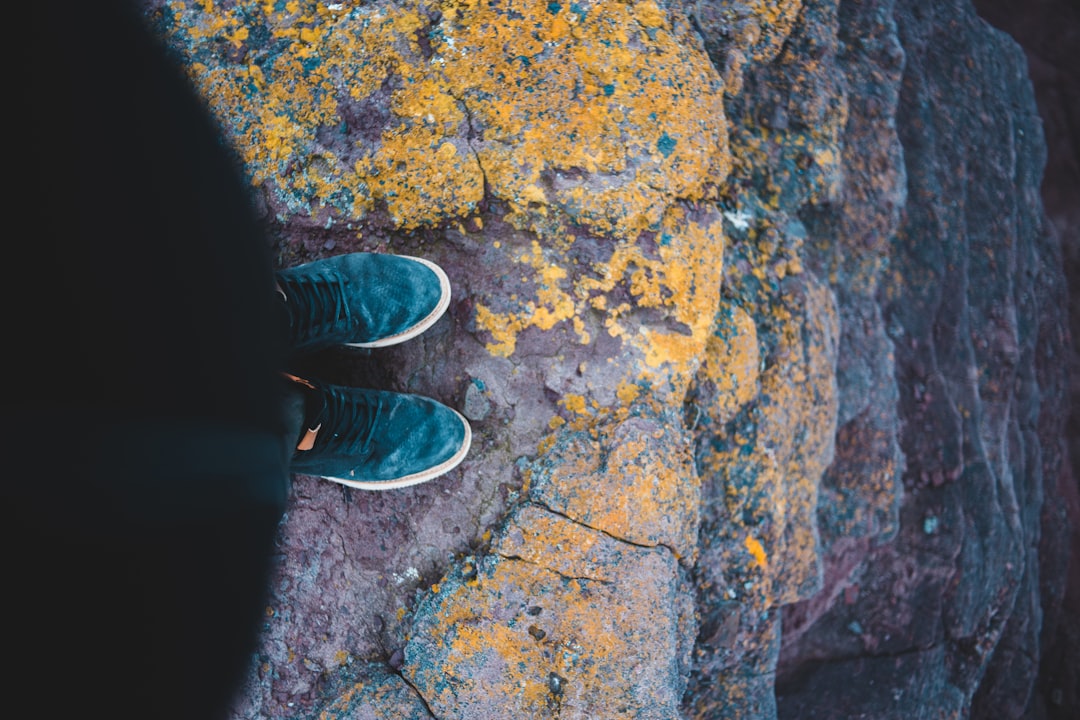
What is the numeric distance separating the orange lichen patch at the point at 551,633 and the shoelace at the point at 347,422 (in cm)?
36

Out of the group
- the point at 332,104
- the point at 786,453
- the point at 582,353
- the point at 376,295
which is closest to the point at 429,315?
the point at 376,295

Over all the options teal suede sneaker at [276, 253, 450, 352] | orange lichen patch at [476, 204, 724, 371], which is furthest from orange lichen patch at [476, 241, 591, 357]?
teal suede sneaker at [276, 253, 450, 352]

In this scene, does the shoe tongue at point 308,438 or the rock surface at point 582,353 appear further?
the rock surface at point 582,353

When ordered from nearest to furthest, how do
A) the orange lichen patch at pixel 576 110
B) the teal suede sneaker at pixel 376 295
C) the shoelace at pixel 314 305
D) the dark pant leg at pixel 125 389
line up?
the dark pant leg at pixel 125 389
the shoelace at pixel 314 305
the teal suede sneaker at pixel 376 295
the orange lichen patch at pixel 576 110

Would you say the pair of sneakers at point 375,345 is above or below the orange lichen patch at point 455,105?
below

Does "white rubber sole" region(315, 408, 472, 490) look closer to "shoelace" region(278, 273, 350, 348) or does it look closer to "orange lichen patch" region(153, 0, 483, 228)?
"shoelace" region(278, 273, 350, 348)

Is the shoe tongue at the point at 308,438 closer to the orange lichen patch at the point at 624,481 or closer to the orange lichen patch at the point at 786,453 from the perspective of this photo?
the orange lichen patch at the point at 624,481

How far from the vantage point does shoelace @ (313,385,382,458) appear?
124cm

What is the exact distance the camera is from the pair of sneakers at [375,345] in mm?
1284

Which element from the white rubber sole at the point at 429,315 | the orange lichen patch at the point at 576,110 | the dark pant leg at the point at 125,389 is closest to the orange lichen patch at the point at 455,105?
the orange lichen patch at the point at 576,110

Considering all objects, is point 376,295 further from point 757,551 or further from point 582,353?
point 757,551

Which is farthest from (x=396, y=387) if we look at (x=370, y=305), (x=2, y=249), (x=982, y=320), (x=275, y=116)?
(x=982, y=320)

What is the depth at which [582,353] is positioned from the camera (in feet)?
4.65

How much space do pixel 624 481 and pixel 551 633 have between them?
1.15ft
